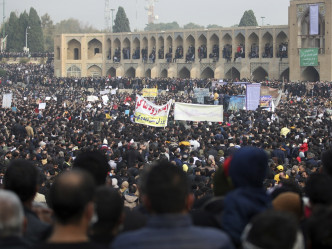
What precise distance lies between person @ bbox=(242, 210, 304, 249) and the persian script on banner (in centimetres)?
1326

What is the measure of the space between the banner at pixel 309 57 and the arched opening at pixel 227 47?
23.8ft

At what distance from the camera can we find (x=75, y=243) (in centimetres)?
282

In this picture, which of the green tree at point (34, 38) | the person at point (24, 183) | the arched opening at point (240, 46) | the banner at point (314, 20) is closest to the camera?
the person at point (24, 183)

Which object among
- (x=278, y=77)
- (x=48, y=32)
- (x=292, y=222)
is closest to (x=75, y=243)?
(x=292, y=222)

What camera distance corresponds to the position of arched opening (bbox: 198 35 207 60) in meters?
47.2

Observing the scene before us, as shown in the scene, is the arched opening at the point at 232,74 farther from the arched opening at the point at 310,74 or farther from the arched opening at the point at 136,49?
the arched opening at the point at 136,49

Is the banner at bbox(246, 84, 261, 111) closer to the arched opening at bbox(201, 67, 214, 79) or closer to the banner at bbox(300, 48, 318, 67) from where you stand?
the banner at bbox(300, 48, 318, 67)

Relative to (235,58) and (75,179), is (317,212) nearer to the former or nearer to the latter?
(75,179)

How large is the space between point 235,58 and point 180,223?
42.4 metres

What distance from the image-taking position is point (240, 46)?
149ft

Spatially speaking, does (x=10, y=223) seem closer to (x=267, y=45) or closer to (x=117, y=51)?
(x=267, y=45)

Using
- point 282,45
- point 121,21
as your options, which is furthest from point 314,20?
point 121,21

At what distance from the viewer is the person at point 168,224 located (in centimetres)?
280

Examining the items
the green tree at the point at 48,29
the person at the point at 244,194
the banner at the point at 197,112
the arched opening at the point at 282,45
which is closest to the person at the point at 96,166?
the person at the point at 244,194
